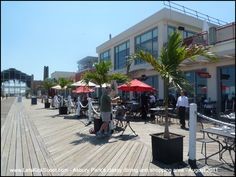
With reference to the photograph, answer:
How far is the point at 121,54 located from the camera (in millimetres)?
27891

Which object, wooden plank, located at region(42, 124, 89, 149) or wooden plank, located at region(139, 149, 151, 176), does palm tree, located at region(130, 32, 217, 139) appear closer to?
wooden plank, located at region(139, 149, 151, 176)

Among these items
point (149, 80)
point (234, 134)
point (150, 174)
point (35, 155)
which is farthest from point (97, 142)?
point (149, 80)

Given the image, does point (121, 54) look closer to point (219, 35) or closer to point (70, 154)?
point (219, 35)

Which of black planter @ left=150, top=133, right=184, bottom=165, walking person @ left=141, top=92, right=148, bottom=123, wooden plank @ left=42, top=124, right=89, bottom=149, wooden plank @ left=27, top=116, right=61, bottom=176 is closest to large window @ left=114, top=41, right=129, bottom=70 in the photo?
walking person @ left=141, top=92, right=148, bottom=123

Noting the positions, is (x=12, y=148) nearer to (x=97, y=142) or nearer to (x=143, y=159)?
(x=97, y=142)

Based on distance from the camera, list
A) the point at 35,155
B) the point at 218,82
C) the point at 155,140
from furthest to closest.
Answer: the point at 218,82 → the point at 35,155 → the point at 155,140

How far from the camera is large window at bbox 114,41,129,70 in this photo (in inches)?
1051

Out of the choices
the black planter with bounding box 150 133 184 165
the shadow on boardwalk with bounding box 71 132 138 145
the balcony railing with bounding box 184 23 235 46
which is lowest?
the shadow on boardwalk with bounding box 71 132 138 145

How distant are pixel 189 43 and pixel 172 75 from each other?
11665mm

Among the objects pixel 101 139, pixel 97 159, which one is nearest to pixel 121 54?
pixel 101 139

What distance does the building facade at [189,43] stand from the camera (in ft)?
50.9

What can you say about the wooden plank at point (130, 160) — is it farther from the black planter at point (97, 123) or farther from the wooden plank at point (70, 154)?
the black planter at point (97, 123)

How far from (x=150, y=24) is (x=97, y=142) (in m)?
15.2

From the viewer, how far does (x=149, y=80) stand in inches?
886
